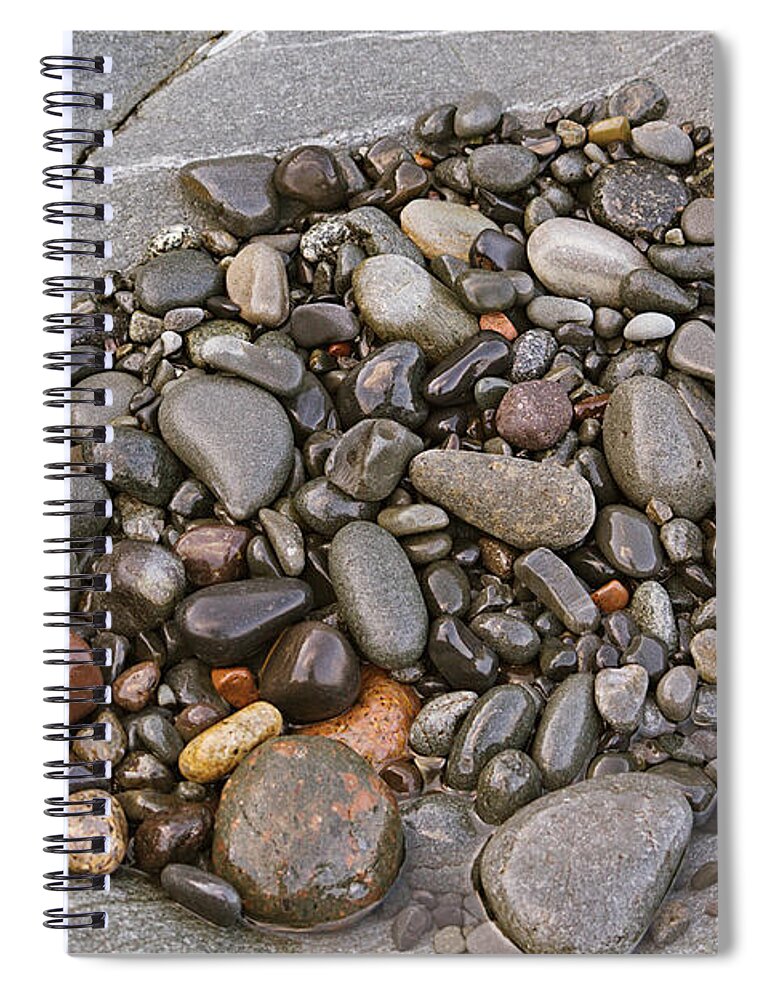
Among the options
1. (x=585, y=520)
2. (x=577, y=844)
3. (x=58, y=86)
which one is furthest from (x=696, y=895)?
(x=58, y=86)

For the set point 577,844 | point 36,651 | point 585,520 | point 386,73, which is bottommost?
point 577,844

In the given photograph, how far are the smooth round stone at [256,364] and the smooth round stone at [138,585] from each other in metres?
0.21

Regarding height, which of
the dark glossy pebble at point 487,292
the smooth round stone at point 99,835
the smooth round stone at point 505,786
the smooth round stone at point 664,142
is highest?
the smooth round stone at point 664,142

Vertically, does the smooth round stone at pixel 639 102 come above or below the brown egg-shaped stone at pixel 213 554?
above

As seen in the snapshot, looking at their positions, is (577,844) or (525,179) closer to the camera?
(577,844)

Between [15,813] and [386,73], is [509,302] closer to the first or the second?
[386,73]

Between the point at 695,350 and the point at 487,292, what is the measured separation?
240 mm

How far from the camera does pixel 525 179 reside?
1358mm

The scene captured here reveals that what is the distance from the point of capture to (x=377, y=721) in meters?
1.26

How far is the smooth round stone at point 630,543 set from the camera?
128 cm

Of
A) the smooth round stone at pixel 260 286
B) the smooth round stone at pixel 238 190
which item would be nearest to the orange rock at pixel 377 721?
the smooth round stone at pixel 260 286

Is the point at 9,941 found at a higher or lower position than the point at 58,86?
lower

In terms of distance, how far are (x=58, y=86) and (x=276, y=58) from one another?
0.24m

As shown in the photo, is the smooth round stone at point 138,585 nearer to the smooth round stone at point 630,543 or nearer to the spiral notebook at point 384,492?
the spiral notebook at point 384,492
